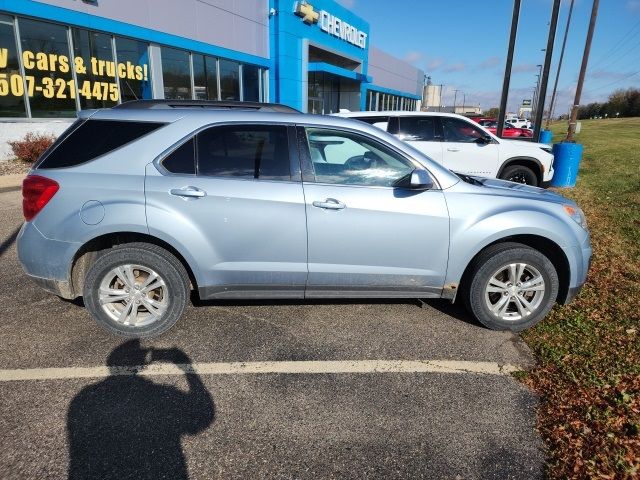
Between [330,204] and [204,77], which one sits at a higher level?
[204,77]

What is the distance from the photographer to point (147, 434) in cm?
255

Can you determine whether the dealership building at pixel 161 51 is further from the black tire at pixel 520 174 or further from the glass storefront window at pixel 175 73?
the black tire at pixel 520 174

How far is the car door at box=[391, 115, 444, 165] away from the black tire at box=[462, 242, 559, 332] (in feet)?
18.6

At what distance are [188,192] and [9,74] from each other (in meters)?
11.2

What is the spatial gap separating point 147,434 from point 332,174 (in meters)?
2.24

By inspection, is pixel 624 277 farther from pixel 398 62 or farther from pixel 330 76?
pixel 398 62

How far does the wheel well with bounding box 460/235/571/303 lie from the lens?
3.75 m

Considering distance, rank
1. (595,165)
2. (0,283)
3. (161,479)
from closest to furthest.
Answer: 1. (161,479)
2. (0,283)
3. (595,165)

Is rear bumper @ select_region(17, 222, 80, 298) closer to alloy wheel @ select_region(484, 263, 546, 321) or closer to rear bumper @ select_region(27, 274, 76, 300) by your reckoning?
rear bumper @ select_region(27, 274, 76, 300)

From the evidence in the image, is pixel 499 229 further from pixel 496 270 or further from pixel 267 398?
pixel 267 398

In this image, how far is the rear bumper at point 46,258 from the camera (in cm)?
343

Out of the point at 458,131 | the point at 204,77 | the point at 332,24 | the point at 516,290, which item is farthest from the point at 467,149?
the point at 332,24

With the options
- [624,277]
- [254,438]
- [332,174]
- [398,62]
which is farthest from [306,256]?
[398,62]

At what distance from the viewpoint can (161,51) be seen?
15.7m
